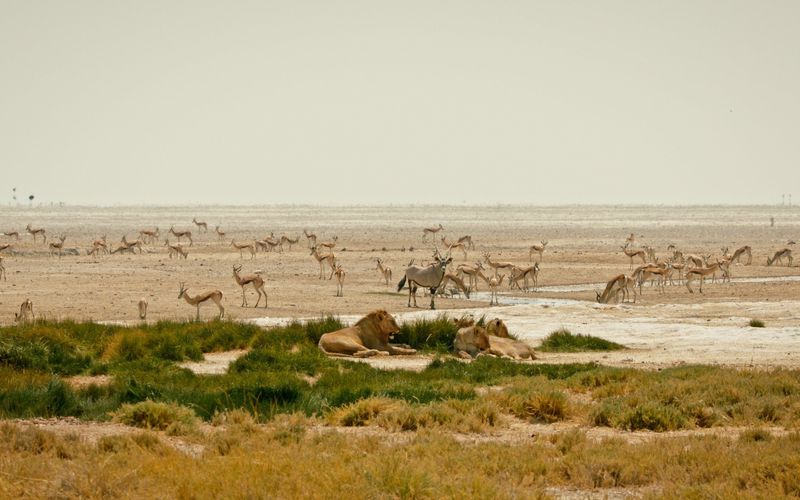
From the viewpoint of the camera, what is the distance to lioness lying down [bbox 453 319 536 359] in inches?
670

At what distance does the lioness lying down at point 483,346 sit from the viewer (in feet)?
55.8

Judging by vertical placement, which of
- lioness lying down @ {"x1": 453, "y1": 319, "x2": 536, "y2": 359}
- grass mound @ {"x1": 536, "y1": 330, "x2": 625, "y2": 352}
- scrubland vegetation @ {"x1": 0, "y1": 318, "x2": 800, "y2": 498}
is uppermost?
scrubland vegetation @ {"x1": 0, "y1": 318, "x2": 800, "y2": 498}

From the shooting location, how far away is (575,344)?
18.7m

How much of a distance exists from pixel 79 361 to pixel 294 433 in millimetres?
6485

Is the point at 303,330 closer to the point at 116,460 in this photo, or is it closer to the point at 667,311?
the point at 116,460

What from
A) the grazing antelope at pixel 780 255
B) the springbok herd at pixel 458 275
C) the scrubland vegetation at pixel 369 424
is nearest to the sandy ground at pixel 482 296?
the springbok herd at pixel 458 275

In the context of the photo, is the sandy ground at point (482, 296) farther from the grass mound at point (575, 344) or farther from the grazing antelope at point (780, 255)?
the grazing antelope at point (780, 255)

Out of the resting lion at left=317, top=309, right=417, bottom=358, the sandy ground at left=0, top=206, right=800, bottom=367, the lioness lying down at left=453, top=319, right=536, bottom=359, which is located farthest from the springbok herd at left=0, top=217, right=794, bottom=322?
the lioness lying down at left=453, top=319, right=536, bottom=359

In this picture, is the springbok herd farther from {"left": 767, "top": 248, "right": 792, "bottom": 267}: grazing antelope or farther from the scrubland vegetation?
the scrubland vegetation

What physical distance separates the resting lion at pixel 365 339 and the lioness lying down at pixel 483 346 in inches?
42.5

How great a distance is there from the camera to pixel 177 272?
135 ft

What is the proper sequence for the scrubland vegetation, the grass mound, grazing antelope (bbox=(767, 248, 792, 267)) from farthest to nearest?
grazing antelope (bbox=(767, 248, 792, 267)) → the grass mound → the scrubland vegetation

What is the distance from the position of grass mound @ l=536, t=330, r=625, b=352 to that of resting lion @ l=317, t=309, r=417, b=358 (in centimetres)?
272

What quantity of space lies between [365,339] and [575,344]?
409cm
